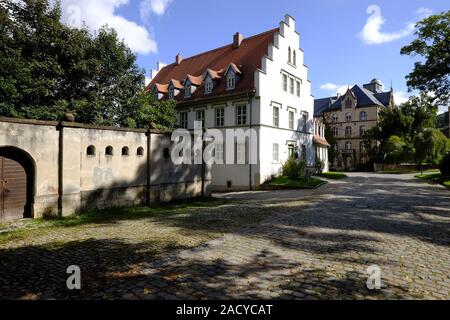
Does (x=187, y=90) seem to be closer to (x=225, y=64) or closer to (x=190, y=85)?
(x=190, y=85)

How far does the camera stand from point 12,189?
9.80 m

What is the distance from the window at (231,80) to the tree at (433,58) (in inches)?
Answer: 507

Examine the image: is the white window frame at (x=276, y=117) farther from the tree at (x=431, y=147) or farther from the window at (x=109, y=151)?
the tree at (x=431, y=147)

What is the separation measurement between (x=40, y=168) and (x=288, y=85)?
2193 cm

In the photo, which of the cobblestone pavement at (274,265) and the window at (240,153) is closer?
the cobblestone pavement at (274,265)

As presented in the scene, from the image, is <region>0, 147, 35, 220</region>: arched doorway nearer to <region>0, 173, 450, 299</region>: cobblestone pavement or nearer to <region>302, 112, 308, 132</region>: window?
<region>0, 173, 450, 299</region>: cobblestone pavement

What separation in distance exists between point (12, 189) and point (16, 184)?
0.63 ft

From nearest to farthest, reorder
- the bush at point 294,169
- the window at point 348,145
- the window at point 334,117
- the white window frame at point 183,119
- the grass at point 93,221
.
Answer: the grass at point 93,221 < the bush at point 294,169 < the white window frame at point 183,119 < the window at point 348,145 < the window at point 334,117

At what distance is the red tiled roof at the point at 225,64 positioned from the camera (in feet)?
84.4

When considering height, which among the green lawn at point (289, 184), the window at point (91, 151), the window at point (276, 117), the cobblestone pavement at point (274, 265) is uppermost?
the window at point (276, 117)

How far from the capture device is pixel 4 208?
9.63m

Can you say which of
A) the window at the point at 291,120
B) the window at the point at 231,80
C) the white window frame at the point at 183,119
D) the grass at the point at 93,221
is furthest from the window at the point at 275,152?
the grass at the point at 93,221
